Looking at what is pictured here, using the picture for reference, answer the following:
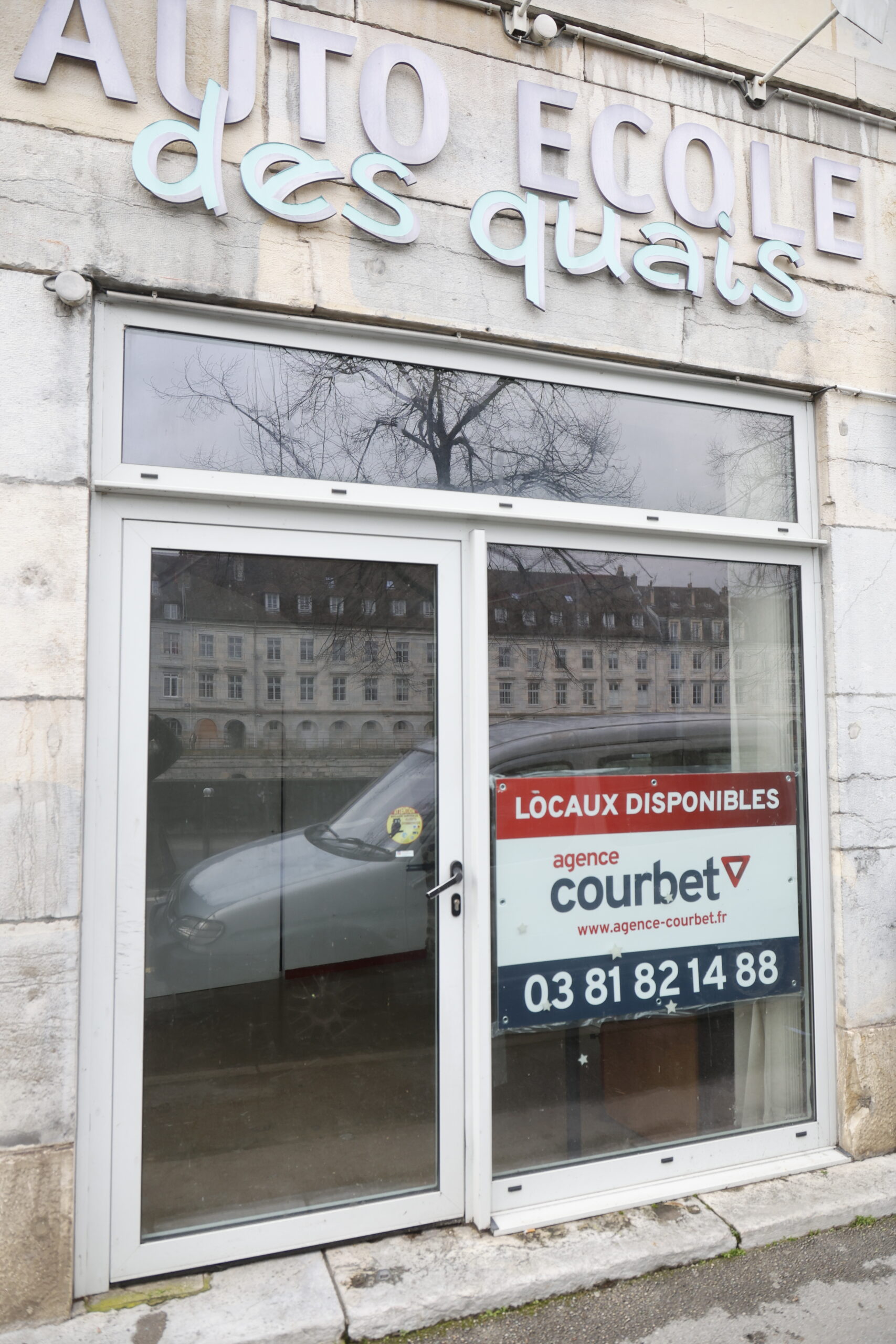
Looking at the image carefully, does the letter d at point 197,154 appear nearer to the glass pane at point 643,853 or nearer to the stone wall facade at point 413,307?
the stone wall facade at point 413,307

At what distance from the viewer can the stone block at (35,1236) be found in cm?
264

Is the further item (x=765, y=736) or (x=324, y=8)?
(x=765, y=736)

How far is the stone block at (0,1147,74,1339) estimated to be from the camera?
2641 mm

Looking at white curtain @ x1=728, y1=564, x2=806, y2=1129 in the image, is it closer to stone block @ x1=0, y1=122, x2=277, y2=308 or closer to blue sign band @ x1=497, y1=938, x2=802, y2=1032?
blue sign band @ x1=497, y1=938, x2=802, y2=1032

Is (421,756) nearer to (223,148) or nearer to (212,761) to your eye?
(212,761)

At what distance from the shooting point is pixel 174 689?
3.05 meters

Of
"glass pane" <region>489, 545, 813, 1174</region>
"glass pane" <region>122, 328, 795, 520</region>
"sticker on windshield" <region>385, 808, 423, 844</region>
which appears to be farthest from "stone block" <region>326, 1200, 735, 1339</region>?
"glass pane" <region>122, 328, 795, 520</region>

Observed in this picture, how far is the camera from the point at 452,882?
3287 mm

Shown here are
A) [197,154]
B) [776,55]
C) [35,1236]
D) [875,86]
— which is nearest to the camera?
[35,1236]

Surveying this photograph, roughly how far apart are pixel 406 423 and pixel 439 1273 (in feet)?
9.68

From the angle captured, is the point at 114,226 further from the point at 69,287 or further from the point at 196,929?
the point at 196,929

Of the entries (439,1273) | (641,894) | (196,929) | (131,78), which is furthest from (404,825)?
(131,78)

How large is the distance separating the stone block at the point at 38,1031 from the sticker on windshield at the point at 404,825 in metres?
1.10

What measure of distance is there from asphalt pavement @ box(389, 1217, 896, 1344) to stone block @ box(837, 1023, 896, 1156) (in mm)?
533
